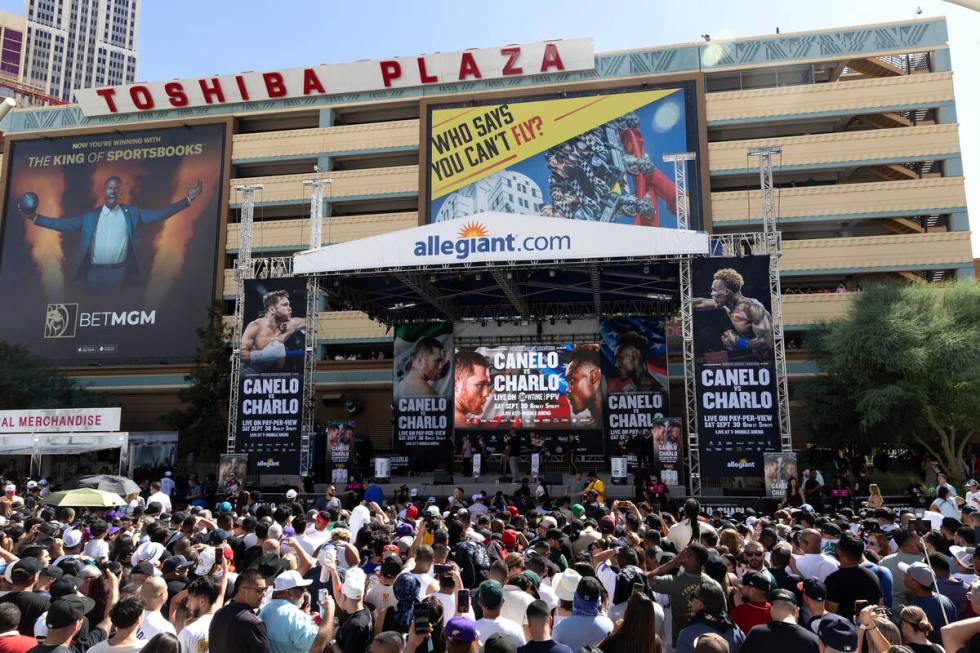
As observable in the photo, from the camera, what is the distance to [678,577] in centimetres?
586

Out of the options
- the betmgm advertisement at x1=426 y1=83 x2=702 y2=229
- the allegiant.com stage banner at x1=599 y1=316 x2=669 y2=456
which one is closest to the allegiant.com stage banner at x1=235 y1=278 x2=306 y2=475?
the allegiant.com stage banner at x1=599 y1=316 x2=669 y2=456

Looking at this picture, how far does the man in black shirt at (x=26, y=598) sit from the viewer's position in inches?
209

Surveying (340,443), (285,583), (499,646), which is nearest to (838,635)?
(499,646)

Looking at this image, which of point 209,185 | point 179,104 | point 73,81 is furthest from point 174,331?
point 73,81

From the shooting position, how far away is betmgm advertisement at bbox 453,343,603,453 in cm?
2712

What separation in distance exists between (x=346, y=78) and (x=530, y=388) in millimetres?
22701

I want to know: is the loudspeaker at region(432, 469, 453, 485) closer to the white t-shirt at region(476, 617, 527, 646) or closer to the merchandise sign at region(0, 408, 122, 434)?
Result: the merchandise sign at region(0, 408, 122, 434)

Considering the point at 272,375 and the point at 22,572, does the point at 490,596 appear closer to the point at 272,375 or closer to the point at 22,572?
the point at 22,572

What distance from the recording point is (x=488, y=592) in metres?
4.79

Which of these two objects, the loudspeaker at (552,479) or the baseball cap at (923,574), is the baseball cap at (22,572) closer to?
the baseball cap at (923,574)

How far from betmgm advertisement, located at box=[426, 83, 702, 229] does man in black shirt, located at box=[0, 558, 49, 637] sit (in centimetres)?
3016

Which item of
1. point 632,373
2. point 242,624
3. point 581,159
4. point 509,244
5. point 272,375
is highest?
point 581,159

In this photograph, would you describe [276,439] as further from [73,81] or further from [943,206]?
[73,81]

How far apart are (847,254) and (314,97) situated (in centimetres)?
2884
